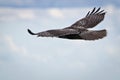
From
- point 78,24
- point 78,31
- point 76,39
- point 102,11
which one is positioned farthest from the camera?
point 102,11

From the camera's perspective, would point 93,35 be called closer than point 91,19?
Yes

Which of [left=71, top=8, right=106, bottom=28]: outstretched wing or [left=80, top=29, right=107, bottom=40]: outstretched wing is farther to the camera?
[left=71, top=8, right=106, bottom=28]: outstretched wing

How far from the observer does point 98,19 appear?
61.2 feet

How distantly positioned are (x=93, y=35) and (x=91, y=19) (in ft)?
17.9

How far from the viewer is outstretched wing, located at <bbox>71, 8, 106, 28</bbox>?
17766 millimetres

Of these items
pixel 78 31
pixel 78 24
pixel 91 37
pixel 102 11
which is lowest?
pixel 91 37

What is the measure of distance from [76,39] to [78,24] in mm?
4990

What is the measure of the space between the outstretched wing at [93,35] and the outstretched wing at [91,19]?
3079 millimetres

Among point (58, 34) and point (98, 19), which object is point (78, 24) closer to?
point (98, 19)

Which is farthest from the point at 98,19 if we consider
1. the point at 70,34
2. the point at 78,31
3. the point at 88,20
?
the point at 70,34

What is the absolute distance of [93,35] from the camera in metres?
A: 13.5

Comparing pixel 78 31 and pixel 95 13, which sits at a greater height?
pixel 95 13

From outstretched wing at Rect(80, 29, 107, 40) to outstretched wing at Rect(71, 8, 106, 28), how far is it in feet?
10.1

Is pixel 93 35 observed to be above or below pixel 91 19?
below
